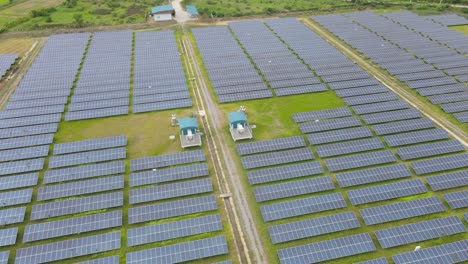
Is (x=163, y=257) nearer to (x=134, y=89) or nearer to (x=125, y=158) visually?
(x=125, y=158)

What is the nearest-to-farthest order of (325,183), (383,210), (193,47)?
(383,210) → (325,183) → (193,47)

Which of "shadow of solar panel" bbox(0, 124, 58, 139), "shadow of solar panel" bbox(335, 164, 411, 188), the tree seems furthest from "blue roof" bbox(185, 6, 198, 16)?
"shadow of solar panel" bbox(335, 164, 411, 188)

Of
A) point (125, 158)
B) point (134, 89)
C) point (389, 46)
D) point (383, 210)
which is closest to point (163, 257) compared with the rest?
point (125, 158)

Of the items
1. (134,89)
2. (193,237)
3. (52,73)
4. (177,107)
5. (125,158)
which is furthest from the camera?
(52,73)

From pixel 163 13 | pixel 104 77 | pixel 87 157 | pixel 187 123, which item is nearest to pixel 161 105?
pixel 187 123

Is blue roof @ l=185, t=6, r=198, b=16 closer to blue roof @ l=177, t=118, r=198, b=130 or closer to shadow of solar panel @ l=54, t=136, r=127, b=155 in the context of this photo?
blue roof @ l=177, t=118, r=198, b=130
